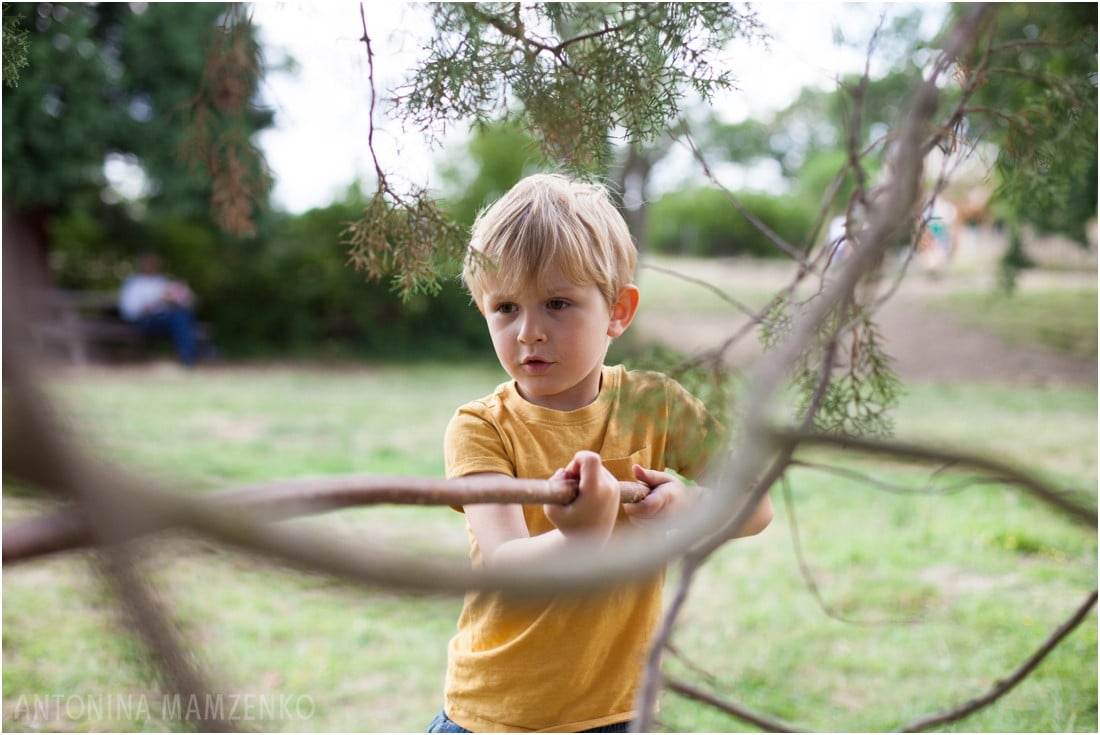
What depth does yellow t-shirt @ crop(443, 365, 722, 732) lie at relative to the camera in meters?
1.58

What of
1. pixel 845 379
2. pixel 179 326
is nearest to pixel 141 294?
pixel 179 326

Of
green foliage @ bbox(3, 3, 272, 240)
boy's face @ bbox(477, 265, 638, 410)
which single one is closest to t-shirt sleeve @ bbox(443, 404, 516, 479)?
boy's face @ bbox(477, 265, 638, 410)

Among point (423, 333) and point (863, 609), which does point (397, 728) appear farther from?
point (423, 333)

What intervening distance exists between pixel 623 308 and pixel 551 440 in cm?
29

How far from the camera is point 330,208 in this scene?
11258mm

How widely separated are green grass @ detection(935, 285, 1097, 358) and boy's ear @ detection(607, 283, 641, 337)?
34.6 feet

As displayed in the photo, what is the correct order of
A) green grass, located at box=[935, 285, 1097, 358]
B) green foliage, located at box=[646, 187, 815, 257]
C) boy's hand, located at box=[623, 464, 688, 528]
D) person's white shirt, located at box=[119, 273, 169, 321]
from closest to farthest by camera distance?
boy's hand, located at box=[623, 464, 688, 528], person's white shirt, located at box=[119, 273, 169, 321], green grass, located at box=[935, 285, 1097, 358], green foliage, located at box=[646, 187, 815, 257]

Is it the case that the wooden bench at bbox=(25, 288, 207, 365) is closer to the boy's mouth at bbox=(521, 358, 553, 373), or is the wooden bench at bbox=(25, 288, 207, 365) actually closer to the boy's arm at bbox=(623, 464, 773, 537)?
the boy's mouth at bbox=(521, 358, 553, 373)

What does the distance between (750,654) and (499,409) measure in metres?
2.14

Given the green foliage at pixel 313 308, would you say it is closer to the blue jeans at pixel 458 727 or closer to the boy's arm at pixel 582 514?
the blue jeans at pixel 458 727

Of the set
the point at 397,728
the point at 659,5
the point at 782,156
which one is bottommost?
the point at 397,728

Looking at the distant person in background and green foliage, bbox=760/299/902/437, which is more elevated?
green foliage, bbox=760/299/902/437

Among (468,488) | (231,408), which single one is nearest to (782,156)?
(231,408)

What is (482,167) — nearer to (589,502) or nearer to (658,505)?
(658,505)
